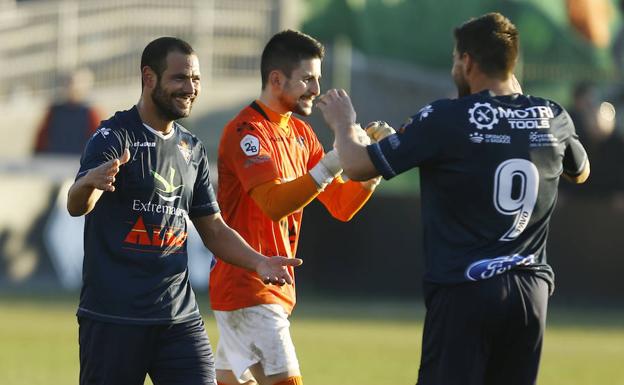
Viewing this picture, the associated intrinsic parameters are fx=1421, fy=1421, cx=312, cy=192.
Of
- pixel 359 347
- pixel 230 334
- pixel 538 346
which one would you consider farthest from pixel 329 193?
pixel 359 347

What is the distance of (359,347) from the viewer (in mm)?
14906

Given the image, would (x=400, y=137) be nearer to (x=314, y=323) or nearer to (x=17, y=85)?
(x=314, y=323)

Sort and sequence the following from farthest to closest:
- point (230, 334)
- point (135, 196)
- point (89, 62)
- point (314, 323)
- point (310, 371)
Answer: point (89, 62)
point (314, 323)
point (310, 371)
point (230, 334)
point (135, 196)

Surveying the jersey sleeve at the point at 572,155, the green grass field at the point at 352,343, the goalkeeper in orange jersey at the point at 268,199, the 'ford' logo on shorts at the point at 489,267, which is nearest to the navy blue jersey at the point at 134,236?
the goalkeeper in orange jersey at the point at 268,199

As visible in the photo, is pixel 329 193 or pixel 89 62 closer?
pixel 329 193

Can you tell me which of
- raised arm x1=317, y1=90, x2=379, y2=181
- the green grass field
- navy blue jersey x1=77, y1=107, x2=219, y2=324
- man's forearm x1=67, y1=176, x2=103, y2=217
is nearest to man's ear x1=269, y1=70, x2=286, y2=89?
raised arm x1=317, y1=90, x2=379, y2=181

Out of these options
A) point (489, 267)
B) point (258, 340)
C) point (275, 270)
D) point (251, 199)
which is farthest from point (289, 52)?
A: point (489, 267)

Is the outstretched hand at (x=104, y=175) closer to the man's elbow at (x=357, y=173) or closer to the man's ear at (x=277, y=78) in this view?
the man's elbow at (x=357, y=173)

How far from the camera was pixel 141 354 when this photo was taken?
7195 millimetres

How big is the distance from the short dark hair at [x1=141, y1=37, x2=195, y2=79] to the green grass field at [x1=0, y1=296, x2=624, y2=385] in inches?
184

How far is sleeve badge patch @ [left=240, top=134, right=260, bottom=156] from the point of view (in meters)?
8.19

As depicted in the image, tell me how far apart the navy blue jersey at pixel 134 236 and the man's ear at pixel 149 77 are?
0.18 m

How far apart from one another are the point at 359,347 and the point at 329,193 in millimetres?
6438

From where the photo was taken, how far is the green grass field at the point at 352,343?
1253cm
